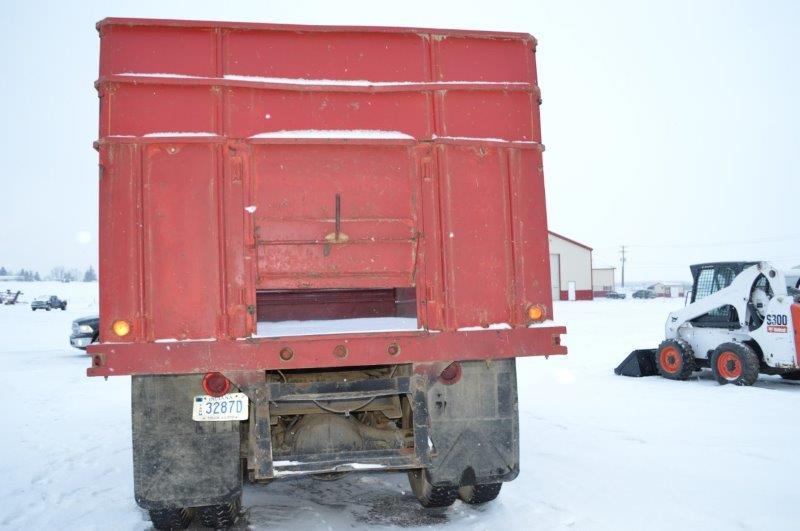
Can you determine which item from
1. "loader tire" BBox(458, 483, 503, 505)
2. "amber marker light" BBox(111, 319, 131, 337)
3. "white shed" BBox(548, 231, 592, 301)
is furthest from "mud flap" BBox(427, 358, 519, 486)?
"white shed" BBox(548, 231, 592, 301)

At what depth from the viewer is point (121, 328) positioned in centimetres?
382

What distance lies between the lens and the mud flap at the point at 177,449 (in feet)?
12.7

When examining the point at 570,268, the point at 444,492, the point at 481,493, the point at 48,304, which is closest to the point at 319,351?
the point at 444,492

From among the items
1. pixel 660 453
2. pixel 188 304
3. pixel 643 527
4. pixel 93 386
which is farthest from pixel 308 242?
pixel 93 386

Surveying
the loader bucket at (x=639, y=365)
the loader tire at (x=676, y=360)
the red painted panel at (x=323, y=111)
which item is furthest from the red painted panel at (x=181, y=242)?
the loader bucket at (x=639, y=365)

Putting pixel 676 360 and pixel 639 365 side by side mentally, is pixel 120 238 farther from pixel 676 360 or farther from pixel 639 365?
pixel 639 365

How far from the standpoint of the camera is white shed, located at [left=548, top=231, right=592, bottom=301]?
2055 inches

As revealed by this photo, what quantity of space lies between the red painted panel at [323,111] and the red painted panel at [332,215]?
135 mm

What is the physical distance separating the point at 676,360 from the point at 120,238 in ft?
33.9

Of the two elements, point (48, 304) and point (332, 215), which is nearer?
point (332, 215)

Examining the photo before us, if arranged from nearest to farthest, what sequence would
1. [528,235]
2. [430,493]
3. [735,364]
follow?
1. [528,235]
2. [430,493]
3. [735,364]

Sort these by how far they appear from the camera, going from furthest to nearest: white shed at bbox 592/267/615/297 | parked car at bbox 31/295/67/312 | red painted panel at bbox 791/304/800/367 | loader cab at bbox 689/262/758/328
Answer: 1. white shed at bbox 592/267/615/297
2. parked car at bbox 31/295/67/312
3. loader cab at bbox 689/262/758/328
4. red painted panel at bbox 791/304/800/367

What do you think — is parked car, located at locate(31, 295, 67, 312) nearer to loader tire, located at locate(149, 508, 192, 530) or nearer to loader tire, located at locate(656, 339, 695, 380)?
loader tire, located at locate(656, 339, 695, 380)

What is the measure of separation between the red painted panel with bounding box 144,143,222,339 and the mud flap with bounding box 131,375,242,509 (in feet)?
1.17
